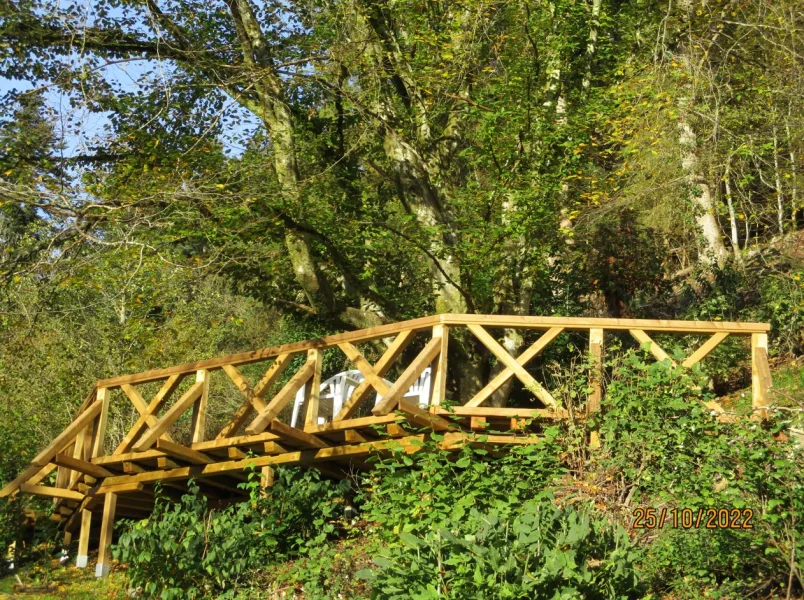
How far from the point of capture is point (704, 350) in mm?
8133

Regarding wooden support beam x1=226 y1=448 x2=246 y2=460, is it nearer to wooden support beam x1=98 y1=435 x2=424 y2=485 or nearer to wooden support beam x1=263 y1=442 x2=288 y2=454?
wooden support beam x1=98 y1=435 x2=424 y2=485

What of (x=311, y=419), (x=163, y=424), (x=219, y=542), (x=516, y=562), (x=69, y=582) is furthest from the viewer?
(x=163, y=424)

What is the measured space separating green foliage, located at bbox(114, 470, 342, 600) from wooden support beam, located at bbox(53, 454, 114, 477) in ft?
4.91

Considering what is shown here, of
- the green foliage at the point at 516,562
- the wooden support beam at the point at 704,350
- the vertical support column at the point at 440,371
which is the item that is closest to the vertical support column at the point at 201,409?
the vertical support column at the point at 440,371

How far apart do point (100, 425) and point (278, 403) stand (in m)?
2.78

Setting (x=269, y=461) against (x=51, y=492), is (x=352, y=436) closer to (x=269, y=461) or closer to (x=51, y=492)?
(x=269, y=461)

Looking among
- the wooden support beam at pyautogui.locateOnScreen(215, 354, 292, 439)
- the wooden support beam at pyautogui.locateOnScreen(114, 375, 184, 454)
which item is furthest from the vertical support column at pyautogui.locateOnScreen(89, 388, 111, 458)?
the wooden support beam at pyautogui.locateOnScreen(215, 354, 292, 439)

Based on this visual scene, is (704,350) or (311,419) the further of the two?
(311,419)

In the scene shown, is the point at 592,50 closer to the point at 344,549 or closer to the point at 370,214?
the point at 370,214

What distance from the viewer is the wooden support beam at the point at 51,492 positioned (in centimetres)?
1010

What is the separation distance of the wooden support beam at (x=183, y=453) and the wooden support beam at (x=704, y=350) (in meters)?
4.50

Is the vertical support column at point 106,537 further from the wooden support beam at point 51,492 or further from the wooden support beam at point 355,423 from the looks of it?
the wooden support beam at point 355,423

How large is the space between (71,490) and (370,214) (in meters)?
4.62

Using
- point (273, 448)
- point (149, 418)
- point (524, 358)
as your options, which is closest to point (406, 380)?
point (524, 358)
